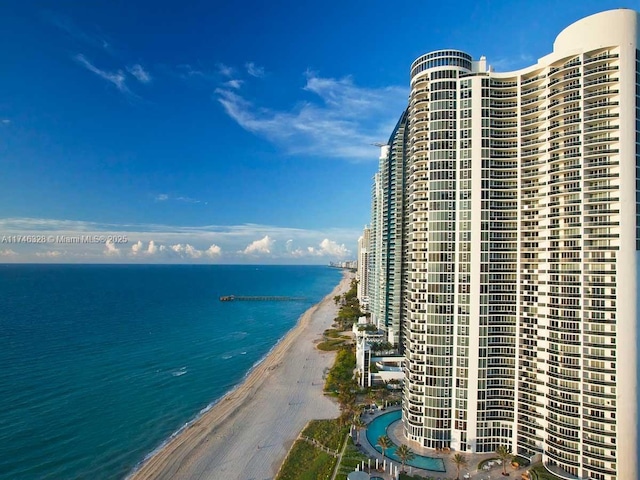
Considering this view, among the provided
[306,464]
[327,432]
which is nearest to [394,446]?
[327,432]

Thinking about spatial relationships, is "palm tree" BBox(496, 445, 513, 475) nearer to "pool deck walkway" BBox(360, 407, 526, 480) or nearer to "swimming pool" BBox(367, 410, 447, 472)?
"pool deck walkway" BBox(360, 407, 526, 480)

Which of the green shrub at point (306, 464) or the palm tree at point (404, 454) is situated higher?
the palm tree at point (404, 454)

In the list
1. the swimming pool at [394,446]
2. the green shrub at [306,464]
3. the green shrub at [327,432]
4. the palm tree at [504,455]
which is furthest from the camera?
the green shrub at [327,432]

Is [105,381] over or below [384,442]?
below

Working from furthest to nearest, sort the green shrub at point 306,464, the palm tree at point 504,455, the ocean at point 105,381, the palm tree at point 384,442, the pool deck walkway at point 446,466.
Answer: the ocean at point 105,381
the palm tree at point 384,442
the green shrub at point 306,464
the palm tree at point 504,455
the pool deck walkway at point 446,466

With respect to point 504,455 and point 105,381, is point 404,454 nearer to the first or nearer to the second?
point 504,455

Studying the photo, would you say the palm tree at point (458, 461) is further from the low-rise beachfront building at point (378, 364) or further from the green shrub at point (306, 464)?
the low-rise beachfront building at point (378, 364)

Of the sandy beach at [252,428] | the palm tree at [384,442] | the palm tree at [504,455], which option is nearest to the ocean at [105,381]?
the sandy beach at [252,428]

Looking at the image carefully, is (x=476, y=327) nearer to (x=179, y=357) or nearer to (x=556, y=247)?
(x=556, y=247)
